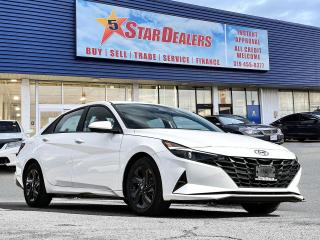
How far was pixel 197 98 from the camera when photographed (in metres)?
33.2

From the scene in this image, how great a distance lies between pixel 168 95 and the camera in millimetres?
31938

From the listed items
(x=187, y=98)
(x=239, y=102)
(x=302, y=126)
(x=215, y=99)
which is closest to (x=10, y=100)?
(x=187, y=98)

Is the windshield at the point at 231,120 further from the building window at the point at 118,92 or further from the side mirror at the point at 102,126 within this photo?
the side mirror at the point at 102,126

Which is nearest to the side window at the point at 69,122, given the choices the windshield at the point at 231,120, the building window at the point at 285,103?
the windshield at the point at 231,120

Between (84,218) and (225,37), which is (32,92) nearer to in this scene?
(225,37)

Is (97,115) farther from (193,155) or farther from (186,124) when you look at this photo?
(193,155)

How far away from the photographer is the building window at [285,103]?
37.8m

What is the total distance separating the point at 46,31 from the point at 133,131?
65.2ft

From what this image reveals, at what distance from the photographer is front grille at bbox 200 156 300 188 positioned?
20.2 ft

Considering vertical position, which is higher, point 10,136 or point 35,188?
point 10,136

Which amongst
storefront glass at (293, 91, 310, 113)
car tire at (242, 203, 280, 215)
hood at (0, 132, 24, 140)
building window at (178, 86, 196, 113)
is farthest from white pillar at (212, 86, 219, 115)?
car tire at (242, 203, 280, 215)

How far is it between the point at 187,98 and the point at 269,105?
683 centimetres

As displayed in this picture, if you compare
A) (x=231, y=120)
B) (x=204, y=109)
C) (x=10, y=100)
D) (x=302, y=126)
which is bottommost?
(x=302, y=126)

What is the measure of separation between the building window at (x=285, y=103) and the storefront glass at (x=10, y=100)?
18311 millimetres
